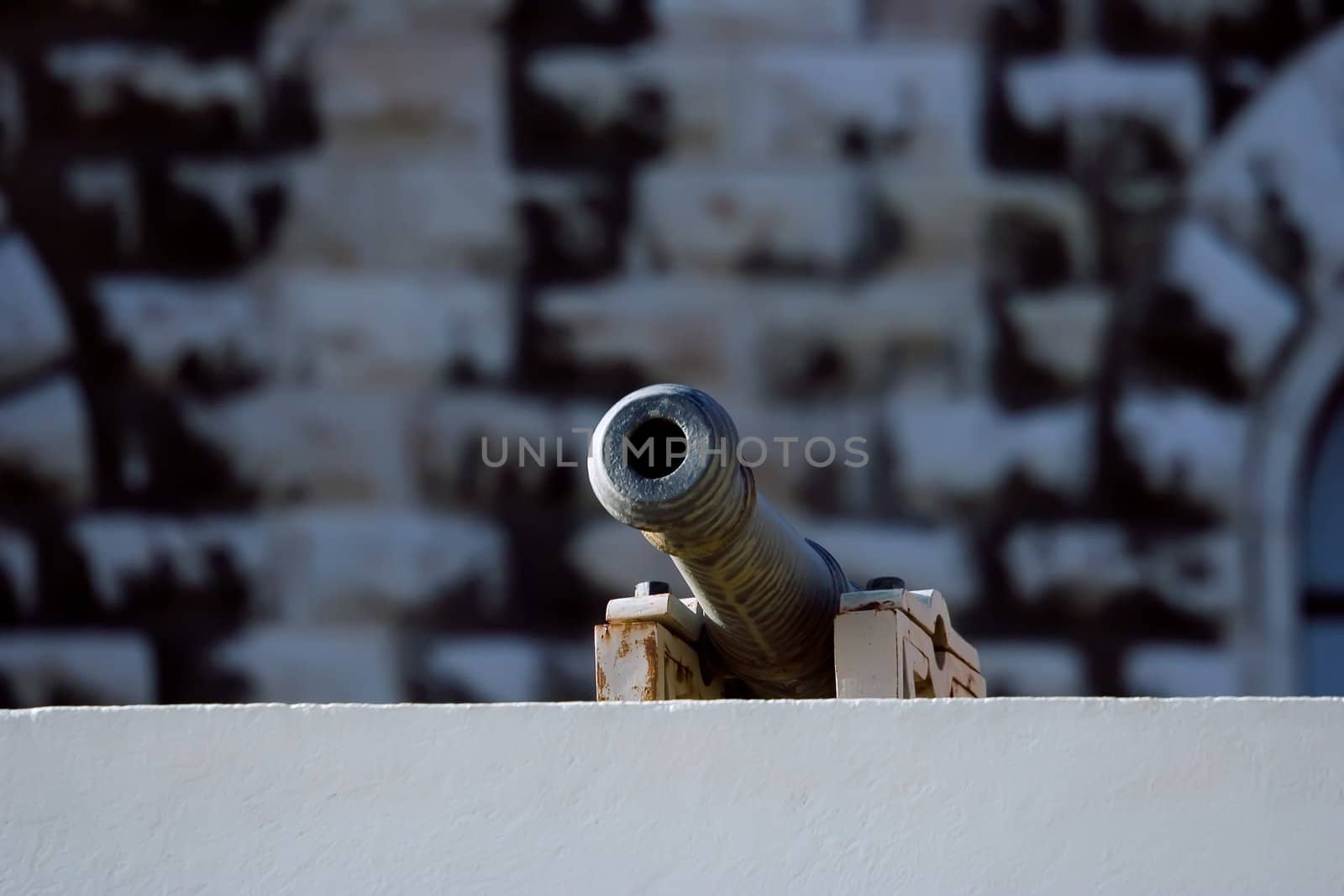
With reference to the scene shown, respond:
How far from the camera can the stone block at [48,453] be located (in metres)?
4.00

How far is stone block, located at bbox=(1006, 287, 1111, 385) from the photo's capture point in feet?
Result: 13.5

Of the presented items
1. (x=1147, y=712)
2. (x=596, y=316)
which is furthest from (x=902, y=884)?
(x=596, y=316)

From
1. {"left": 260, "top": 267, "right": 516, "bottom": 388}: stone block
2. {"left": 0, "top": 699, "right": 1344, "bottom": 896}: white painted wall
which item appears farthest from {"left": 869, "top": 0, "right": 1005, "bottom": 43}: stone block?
{"left": 0, "top": 699, "right": 1344, "bottom": 896}: white painted wall

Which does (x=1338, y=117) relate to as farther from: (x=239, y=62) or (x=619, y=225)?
(x=239, y=62)

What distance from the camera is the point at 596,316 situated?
13.5 ft

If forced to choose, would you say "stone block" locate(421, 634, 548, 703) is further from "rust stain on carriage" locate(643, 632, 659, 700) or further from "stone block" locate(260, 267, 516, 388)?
"rust stain on carriage" locate(643, 632, 659, 700)

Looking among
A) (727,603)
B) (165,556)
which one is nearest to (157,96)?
(165,556)

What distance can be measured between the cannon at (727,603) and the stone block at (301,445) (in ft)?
4.93

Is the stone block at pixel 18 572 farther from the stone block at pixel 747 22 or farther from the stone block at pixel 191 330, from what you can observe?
the stone block at pixel 747 22

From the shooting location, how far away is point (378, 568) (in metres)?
4.02

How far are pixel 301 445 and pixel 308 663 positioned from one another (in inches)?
15.1

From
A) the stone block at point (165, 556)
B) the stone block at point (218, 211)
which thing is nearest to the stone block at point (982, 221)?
the stone block at point (218, 211)

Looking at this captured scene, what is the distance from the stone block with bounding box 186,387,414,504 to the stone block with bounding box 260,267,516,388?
0.06 m

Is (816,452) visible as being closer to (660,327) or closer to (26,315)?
(660,327)
